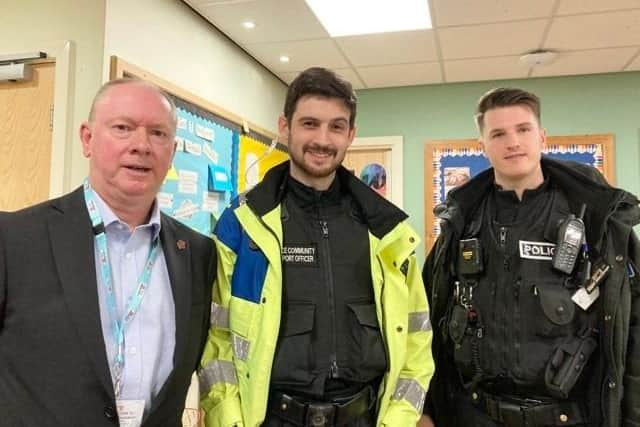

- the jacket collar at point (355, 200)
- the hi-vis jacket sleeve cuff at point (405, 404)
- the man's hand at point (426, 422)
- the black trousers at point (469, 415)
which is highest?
the jacket collar at point (355, 200)

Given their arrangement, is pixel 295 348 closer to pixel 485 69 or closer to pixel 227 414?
pixel 227 414

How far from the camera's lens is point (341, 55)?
13.7 feet

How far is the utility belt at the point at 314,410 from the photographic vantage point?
1488 mm

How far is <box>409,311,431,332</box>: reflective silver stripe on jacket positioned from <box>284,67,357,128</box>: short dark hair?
0.65 meters

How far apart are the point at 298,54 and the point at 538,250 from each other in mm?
2844

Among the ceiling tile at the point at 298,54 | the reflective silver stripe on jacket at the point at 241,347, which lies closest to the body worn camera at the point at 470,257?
the reflective silver stripe on jacket at the point at 241,347

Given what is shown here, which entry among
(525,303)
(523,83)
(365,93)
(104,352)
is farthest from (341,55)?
(104,352)

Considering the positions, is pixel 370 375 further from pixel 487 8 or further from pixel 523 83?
pixel 523 83

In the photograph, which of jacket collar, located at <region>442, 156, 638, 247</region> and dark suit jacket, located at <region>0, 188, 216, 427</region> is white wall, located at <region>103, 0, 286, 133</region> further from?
jacket collar, located at <region>442, 156, 638, 247</region>

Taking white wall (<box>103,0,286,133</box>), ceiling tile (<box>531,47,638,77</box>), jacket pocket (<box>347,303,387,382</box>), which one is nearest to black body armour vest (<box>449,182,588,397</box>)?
jacket pocket (<box>347,303,387,382</box>)

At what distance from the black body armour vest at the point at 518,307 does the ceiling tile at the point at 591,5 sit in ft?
6.03

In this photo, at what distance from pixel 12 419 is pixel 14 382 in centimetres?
8

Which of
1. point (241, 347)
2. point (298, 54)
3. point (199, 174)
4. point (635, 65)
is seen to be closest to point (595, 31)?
point (635, 65)

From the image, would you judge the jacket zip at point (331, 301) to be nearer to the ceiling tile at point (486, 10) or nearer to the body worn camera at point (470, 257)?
the body worn camera at point (470, 257)
